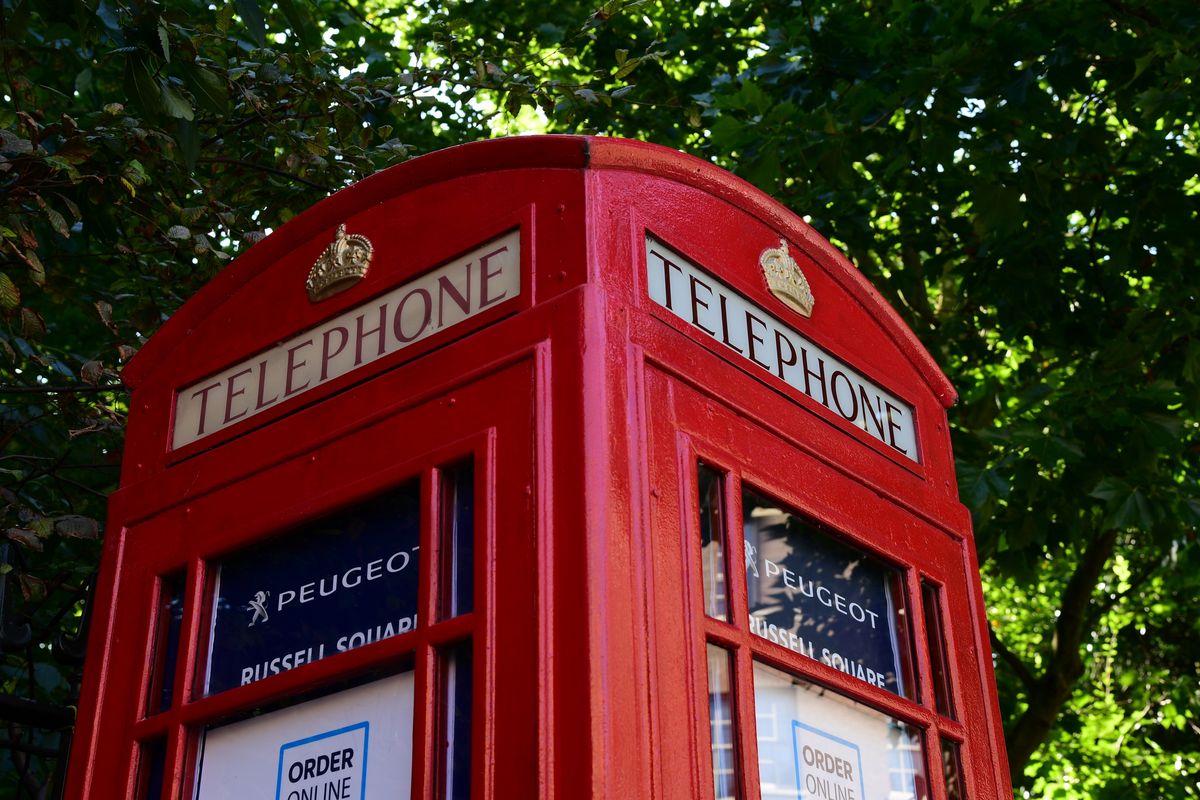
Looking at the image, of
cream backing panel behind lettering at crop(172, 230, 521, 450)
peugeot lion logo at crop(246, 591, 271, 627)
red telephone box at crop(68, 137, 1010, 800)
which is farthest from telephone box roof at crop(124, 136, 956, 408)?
peugeot lion logo at crop(246, 591, 271, 627)

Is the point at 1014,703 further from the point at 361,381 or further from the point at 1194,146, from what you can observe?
the point at 361,381

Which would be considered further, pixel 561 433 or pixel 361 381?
pixel 361 381

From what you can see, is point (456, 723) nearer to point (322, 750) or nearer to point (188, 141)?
point (322, 750)

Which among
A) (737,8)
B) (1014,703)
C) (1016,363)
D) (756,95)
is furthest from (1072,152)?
(1014,703)

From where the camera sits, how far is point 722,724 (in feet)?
5.85

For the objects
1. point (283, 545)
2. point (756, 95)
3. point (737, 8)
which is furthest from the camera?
point (737, 8)

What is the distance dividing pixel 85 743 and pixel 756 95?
144 inches

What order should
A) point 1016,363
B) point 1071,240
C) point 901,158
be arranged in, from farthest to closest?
1. point 1016,363
2. point 1071,240
3. point 901,158

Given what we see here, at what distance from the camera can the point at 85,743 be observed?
220 cm

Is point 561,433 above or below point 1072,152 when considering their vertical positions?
below

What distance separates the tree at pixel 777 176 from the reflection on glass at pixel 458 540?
3.10 feet

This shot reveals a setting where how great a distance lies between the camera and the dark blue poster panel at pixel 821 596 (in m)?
2.02

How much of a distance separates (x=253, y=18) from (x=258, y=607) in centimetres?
103

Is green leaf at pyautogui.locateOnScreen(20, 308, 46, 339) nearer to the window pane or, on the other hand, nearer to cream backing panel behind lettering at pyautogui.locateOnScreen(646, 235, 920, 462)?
the window pane
